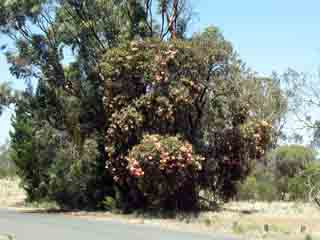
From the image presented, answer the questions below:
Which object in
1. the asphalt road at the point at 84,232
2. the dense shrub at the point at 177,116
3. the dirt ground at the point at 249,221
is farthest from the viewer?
the dense shrub at the point at 177,116

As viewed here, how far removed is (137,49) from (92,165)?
7247 mm

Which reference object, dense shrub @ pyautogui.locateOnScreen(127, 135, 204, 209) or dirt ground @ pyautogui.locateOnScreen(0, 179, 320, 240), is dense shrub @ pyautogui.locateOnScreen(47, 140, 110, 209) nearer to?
dirt ground @ pyautogui.locateOnScreen(0, 179, 320, 240)

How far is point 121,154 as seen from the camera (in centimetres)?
2672

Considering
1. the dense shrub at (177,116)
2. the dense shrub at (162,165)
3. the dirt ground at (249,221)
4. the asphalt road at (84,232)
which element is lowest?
the asphalt road at (84,232)

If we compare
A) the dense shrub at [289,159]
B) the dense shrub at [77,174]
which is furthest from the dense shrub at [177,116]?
the dense shrub at [289,159]

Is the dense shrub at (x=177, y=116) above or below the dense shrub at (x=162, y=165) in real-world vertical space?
above

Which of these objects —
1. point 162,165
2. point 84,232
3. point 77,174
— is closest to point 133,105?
point 162,165

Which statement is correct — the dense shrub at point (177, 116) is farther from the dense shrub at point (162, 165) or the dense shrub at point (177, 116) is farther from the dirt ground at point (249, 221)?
the dirt ground at point (249, 221)

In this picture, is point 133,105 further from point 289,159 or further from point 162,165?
point 289,159

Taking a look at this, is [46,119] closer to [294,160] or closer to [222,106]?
[222,106]

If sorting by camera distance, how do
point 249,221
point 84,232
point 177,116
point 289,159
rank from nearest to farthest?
1. point 84,232
2. point 249,221
3. point 177,116
4. point 289,159

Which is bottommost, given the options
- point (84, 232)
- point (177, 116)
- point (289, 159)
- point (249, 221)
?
point (84, 232)

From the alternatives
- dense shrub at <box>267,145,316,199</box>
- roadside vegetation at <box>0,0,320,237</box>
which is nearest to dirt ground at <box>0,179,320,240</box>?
roadside vegetation at <box>0,0,320,237</box>

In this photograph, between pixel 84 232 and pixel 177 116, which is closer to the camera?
pixel 84 232
